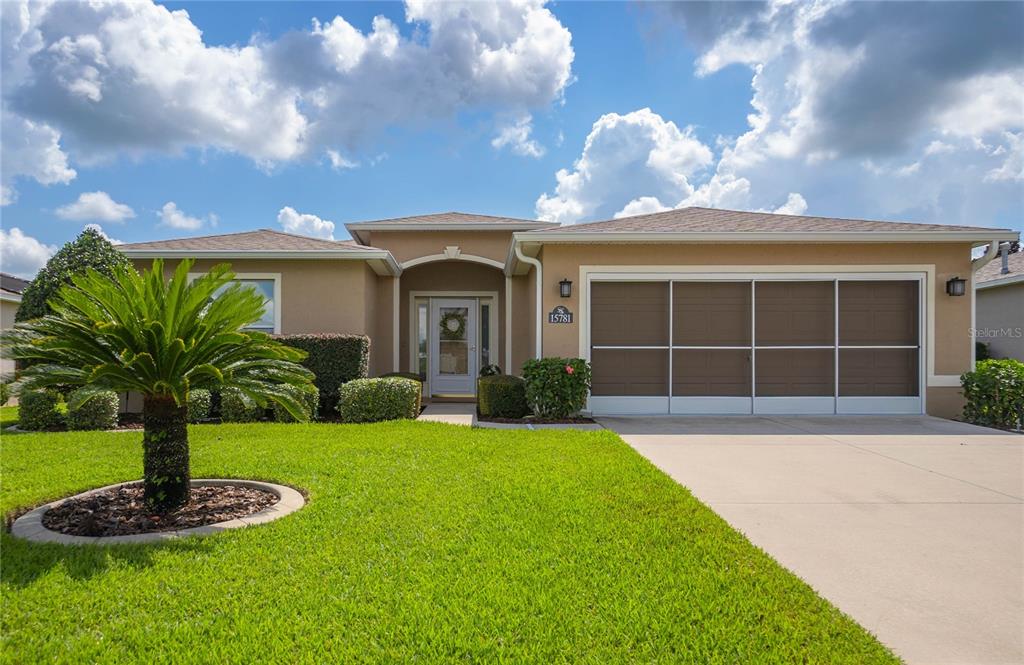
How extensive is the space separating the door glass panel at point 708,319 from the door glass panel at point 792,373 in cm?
57

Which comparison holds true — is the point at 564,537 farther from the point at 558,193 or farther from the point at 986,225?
the point at 558,193

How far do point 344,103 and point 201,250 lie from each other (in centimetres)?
473

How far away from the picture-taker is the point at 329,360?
8688 millimetres

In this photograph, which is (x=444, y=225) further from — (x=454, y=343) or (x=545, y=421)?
(x=545, y=421)

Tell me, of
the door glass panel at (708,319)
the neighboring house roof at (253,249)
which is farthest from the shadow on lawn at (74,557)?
the door glass panel at (708,319)

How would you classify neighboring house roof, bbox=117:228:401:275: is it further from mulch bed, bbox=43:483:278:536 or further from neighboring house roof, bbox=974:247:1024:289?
neighboring house roof, bbox=974:247:1024:289

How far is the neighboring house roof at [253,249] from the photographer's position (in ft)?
30.7

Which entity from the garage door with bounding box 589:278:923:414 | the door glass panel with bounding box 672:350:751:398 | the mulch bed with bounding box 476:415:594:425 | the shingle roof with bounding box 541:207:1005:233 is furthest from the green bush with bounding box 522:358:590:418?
the shingle roof with bounding box 541:207:1005:233

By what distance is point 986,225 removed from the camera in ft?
29.5

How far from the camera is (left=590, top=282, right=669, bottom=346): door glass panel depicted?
8.88 metres

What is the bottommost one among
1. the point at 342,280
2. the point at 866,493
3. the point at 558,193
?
the point at 866,493

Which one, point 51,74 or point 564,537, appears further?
point 51,74

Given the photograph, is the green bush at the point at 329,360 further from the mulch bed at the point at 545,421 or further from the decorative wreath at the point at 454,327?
the decorative wreath at the point at 454,327

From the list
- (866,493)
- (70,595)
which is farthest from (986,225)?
(70,595)
